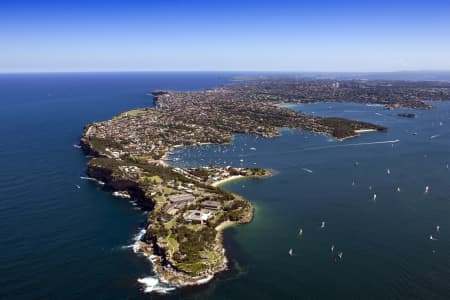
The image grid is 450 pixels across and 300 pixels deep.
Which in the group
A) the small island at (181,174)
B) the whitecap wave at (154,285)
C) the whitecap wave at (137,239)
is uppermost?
the small island at (181,174)

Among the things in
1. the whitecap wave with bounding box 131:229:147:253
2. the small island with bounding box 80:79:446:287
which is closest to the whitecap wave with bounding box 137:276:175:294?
the small island with bounding box 80:79:446:287

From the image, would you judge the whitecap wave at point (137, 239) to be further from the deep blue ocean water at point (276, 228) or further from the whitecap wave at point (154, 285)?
the whitecap wave at point (154, 285)

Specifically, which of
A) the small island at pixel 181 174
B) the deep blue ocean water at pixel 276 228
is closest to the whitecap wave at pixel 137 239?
the small island at pixel 181 174

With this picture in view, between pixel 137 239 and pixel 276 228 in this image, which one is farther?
pixel 276 228

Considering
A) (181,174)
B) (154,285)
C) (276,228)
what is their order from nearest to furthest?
(154,285), (276,228), (181,174)

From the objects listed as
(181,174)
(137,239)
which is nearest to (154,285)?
(137,239)

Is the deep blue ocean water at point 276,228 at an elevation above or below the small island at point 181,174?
below

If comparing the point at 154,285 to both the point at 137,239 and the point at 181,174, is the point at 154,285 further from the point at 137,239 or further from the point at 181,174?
the point at 181,174

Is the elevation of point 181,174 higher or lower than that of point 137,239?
higher
